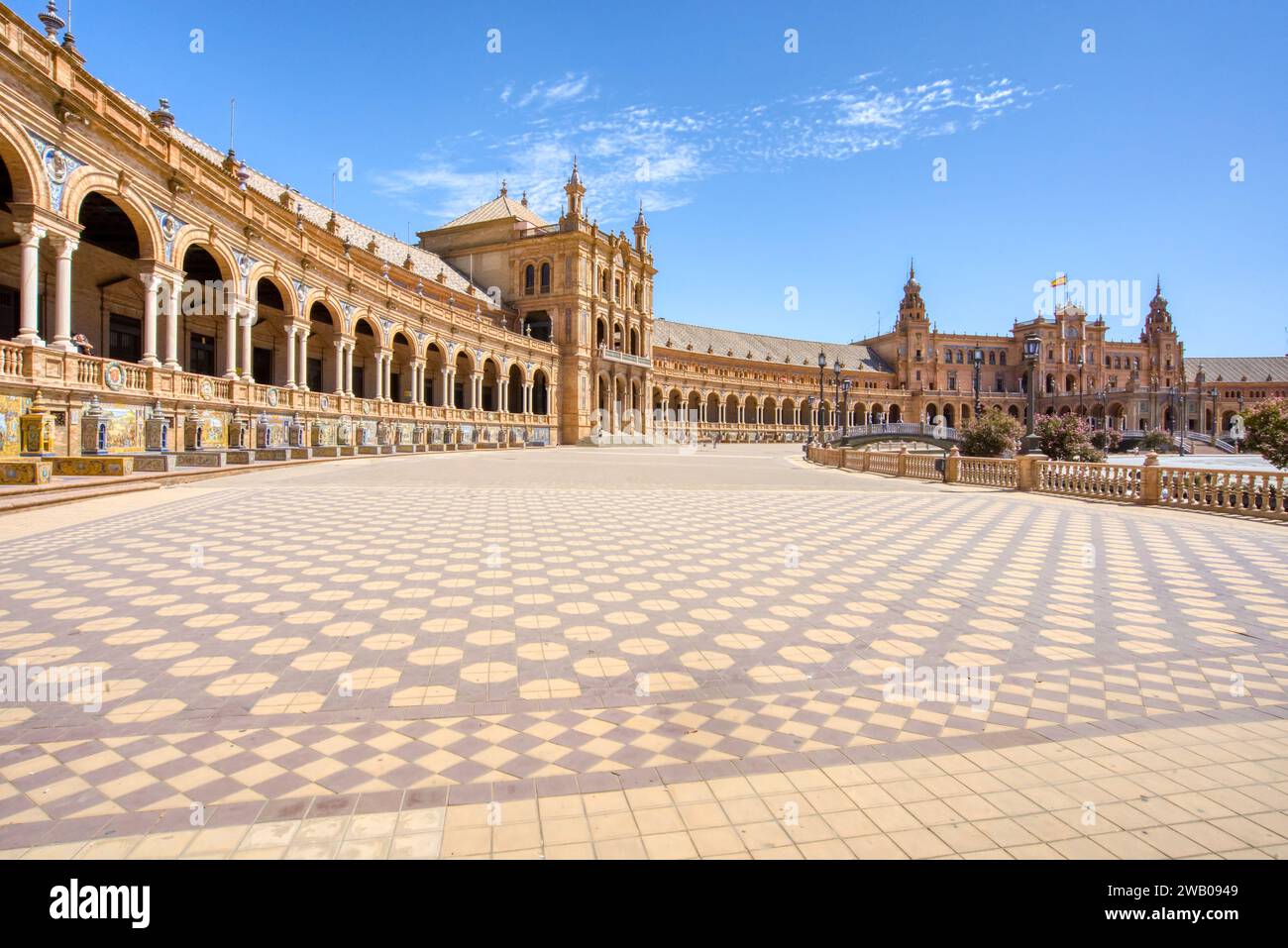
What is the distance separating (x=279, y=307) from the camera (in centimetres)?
2931

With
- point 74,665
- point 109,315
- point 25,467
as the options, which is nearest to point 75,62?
point 109,315

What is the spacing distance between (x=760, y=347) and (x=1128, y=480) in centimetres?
8929

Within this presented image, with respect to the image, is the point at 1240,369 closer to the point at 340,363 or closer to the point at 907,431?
the point at 907,431

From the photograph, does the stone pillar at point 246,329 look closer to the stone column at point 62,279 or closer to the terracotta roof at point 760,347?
the stone column at point 62,279

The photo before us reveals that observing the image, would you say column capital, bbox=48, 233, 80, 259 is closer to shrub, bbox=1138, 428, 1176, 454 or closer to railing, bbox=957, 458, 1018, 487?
railing, bbox=957, 458, 1018, 487

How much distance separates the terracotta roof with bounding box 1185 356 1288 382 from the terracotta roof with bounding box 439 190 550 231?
351ft

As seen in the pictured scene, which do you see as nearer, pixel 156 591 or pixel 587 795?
pixel 587 795

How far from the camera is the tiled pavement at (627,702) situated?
269 centimetres

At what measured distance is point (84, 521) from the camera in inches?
385

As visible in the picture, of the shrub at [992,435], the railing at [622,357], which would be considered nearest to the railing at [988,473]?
the shrub at [992,435]

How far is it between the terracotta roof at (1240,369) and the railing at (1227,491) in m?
119
